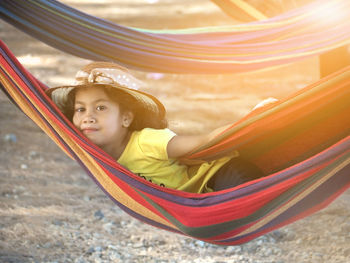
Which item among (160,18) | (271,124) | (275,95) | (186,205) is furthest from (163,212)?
(160,18)

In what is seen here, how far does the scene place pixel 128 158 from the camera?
1796mm

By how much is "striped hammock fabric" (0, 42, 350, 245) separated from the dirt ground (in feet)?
1.91

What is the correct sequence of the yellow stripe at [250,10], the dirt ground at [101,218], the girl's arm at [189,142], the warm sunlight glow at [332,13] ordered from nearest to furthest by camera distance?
the girl's arm at [189,142], the warm sunlight glow at [332,13], the dirt ground at [101,218], the yellow stripe at [250,10]

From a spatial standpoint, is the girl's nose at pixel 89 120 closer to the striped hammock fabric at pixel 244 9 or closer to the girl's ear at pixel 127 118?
the girl's ear at pixel 127 118

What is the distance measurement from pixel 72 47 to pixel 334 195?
113 cm

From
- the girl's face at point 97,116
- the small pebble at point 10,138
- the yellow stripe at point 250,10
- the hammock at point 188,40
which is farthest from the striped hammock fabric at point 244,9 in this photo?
the small pebble at point 10,138

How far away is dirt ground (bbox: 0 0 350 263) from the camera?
2186mm

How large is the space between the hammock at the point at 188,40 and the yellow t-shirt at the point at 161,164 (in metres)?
0.43

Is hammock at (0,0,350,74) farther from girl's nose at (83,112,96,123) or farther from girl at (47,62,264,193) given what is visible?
girl's nose at (83,112,96,123)

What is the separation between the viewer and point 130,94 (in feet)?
5.84

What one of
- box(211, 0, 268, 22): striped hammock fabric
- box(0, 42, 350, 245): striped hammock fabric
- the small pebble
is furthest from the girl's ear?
the small pebble

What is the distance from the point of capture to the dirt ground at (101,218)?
2186 mm

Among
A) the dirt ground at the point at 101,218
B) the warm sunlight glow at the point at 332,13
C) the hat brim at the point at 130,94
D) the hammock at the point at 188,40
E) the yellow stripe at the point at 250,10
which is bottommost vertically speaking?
the dirt ground at the point at 101,218

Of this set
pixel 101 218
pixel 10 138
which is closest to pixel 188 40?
pixel 101 218
